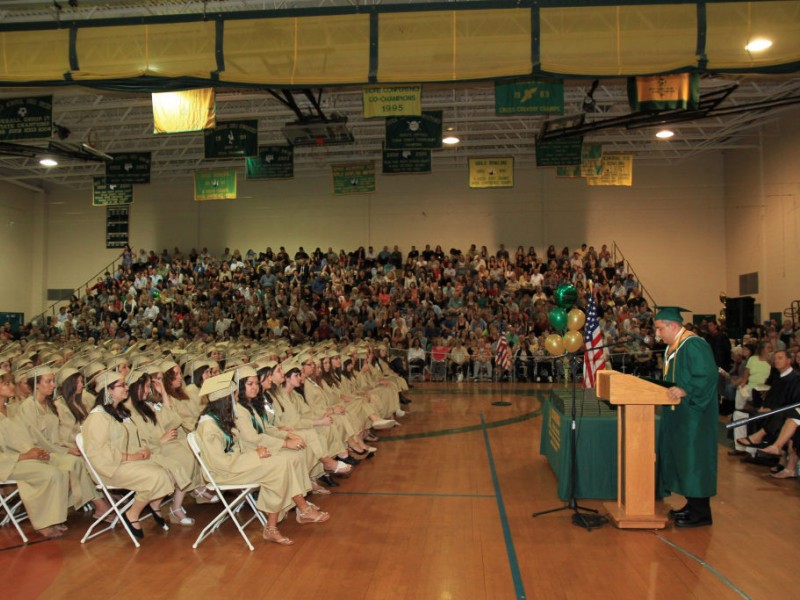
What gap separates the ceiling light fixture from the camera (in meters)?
6.71

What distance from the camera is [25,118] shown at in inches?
594

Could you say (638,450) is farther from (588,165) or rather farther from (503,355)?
(588,165)

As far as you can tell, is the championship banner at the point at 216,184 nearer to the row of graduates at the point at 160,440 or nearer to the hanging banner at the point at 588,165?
the hanging banner at the point at 588,165

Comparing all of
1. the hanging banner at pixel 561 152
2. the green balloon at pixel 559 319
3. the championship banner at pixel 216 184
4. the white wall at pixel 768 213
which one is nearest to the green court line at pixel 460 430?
the green balloon at pixel 559 319

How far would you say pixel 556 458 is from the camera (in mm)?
7430

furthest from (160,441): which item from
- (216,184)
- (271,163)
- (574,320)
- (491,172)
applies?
(216,184)

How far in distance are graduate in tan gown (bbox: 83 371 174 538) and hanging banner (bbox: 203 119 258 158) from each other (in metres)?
12.5

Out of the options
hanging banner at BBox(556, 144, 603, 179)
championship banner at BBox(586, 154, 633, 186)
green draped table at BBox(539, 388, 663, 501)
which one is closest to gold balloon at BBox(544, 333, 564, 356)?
green draped table at BBox(539, 388, 663, 501)

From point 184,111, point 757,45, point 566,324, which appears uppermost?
point 184,111

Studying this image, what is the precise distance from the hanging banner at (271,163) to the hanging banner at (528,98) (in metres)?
10.1

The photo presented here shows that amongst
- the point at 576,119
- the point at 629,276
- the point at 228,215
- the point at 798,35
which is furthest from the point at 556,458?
the point at 228,215

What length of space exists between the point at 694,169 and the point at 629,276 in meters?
6.26

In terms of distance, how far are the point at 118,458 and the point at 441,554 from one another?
282cm

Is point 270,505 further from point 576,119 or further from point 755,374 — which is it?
point 576,119
